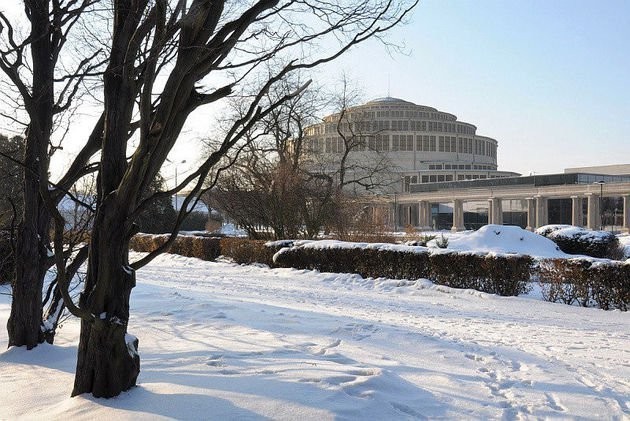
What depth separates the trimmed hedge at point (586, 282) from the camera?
39.3 feet

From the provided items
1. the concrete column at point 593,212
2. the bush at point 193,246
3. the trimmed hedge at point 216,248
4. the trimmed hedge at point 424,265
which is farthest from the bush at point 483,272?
the concrete column at point 593,212

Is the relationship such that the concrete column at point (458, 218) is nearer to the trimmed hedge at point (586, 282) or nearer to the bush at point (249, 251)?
the bush at point (249, 251)

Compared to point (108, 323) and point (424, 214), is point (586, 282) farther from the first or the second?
point (424, 214)

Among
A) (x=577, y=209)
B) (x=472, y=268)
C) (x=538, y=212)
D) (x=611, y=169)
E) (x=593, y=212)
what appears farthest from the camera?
(x=611, y=169)

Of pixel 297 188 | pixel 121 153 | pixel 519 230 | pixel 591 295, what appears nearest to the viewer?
pixel 121 153

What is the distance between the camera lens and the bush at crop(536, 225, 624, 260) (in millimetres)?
23500

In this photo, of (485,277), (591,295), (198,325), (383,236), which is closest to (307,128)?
(383,236)

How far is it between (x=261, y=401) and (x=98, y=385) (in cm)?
129

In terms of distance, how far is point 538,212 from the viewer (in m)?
71.5

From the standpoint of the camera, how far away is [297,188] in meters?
28.2

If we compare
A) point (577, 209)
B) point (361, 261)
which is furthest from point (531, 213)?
point (361, 261)

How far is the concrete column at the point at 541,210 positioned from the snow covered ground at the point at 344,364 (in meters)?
63.5

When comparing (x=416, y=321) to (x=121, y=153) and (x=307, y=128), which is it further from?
(x=307, y=128)

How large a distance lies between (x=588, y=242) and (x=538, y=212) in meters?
50.0
